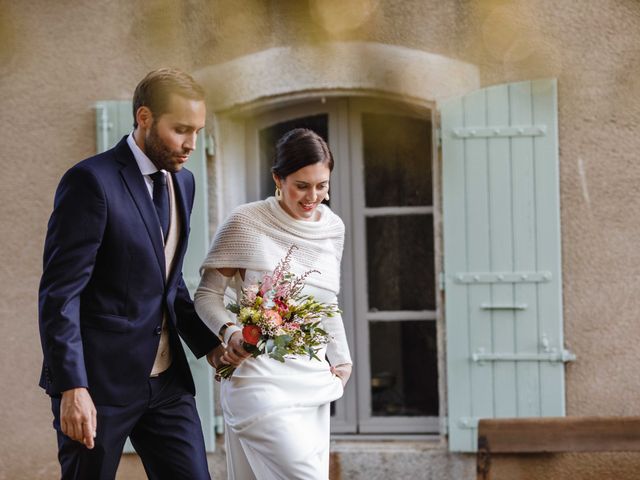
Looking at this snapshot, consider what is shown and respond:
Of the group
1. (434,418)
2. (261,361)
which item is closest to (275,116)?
(434,418)

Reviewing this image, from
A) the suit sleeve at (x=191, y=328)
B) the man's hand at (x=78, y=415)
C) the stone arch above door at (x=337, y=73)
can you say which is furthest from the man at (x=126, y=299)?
the stone arch above door at (x=337, y=73)

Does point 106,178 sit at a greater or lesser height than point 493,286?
greater

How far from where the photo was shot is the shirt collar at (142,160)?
3.26 meters

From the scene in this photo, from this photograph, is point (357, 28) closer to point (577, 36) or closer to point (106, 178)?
point (577, 36)

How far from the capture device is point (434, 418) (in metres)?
A: 5.73

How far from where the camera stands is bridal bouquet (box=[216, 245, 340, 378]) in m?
3.26

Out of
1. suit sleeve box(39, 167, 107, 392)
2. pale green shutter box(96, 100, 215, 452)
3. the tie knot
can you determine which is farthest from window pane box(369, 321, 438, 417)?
suit sleeve box(39, 167, 107, 392)

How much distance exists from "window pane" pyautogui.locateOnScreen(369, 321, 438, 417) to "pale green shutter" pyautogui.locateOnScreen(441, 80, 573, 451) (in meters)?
0.42

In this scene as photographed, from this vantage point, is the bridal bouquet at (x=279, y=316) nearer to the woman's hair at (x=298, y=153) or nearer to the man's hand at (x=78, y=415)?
the woman's hair at (x=298, y=153)

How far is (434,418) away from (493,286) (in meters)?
0.90

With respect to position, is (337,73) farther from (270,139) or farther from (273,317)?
(273,317)

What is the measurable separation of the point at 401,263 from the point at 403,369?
2.02ft

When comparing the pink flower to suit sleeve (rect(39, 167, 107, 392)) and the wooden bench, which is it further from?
the wooden bench

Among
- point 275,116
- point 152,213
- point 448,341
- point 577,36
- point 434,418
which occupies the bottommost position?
point 434,418
